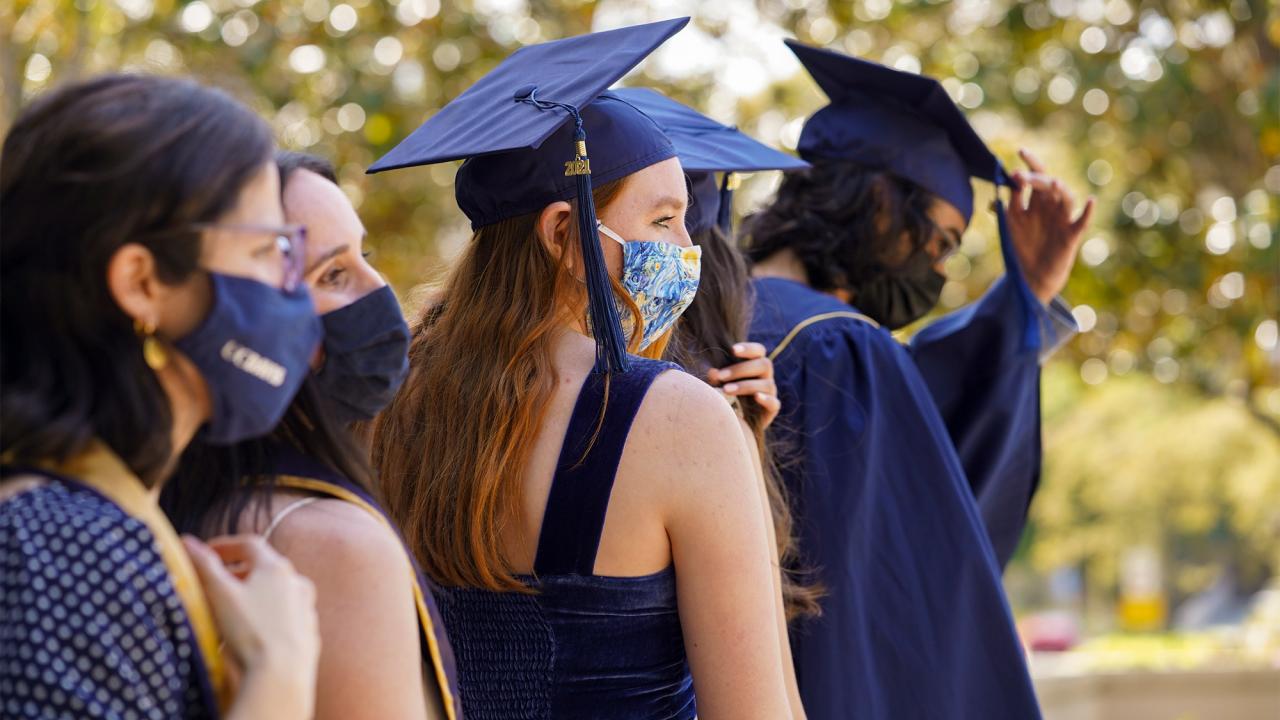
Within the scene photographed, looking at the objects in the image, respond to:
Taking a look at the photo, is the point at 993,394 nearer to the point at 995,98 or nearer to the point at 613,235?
the point at 613,235

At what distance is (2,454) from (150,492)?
0.16 m

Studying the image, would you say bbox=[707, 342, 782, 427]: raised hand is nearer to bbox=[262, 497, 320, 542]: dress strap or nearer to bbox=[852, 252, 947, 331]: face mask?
bbox=[852, 252, 947, 331]: face mask

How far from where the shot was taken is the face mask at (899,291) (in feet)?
12.1

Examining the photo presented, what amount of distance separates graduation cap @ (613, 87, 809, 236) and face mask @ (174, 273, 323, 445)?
1.36 metres

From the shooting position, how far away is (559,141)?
2402 mm

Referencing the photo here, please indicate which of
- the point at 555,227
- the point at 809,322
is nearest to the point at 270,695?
the point at 555,227

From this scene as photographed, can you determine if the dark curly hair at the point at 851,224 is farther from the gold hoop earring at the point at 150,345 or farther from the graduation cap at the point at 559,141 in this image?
the gold hoop earring at the point at 150,345

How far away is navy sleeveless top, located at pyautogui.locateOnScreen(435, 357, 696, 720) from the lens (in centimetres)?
222

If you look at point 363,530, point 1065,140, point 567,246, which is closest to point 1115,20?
point 1065,140

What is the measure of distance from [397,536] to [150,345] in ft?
1.28

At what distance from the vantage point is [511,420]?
2.29 meters

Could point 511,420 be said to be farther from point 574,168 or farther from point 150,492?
point 150,492

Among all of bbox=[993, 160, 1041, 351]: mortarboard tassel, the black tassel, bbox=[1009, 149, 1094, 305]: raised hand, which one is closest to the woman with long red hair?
the black tassel

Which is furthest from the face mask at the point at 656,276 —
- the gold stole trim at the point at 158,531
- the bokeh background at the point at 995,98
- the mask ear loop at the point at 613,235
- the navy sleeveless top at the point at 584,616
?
the bokeh background at the point at 995,98
